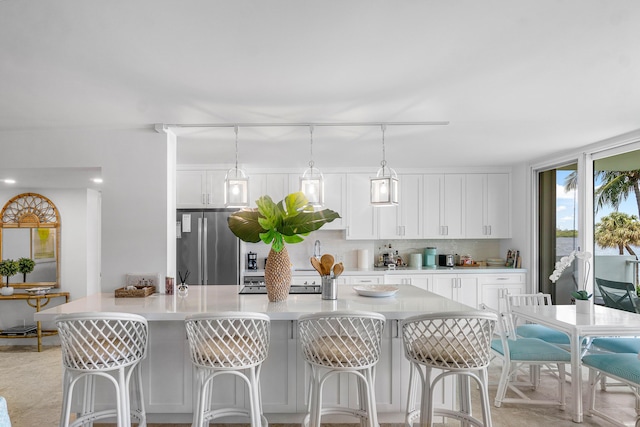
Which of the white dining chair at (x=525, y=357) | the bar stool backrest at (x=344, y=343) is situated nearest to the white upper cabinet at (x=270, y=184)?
the white dining chair at (x=525, y=357)

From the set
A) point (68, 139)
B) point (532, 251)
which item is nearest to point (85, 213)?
point (68, 139)

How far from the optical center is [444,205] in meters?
5.87

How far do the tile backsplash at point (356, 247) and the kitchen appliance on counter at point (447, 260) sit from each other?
0.43 feet

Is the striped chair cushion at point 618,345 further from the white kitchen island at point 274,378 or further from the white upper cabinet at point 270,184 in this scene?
the white upper cabinet at point 270,184

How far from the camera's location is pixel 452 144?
4379 mm

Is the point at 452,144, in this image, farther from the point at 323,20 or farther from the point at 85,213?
the point at 85,213

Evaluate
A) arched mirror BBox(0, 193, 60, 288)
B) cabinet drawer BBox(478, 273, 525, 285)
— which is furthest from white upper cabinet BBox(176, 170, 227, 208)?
cabinet drawer BBox(478, 273, 525, 285)

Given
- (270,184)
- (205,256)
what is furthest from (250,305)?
(270,184)

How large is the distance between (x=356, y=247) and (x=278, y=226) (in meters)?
3.35

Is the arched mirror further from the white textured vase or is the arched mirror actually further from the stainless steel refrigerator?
the white textured vase

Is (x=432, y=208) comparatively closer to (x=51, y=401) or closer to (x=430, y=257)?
(x=430, y=257)

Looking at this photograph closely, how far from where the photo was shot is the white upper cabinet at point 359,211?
5816mm

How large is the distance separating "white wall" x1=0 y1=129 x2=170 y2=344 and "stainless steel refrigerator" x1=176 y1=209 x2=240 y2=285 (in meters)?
1.62

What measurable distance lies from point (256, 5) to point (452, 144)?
3.17 meters
